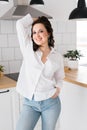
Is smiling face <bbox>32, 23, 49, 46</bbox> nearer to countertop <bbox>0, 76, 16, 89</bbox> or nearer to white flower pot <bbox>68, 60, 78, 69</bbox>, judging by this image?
countertop <bbox>0, 76, 16, 89</bbox>

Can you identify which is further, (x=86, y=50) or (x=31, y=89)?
(x=86, y=50)

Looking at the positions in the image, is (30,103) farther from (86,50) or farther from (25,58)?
(86,50)

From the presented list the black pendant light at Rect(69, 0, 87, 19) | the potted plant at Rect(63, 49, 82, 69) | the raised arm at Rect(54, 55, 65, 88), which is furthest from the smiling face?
the potted plant at Rect(63, 49, 82, 69)

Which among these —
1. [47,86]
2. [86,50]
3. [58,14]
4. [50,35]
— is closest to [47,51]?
[50,35]

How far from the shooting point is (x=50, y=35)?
161 centimetres

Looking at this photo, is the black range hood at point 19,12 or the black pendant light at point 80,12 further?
the black range hood at point 19,12

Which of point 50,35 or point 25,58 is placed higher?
point 50,35

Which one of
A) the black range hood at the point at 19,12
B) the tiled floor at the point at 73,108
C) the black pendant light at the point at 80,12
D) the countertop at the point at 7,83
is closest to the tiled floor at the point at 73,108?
the tiled floor at the point at 73,108

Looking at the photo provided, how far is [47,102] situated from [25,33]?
0.50 metres

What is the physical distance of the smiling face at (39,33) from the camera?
5.05ft

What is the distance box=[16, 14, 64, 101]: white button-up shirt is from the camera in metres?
1.53

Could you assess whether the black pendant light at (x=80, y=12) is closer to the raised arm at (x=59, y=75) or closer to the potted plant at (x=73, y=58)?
the raised arm at (x=59, y=75)

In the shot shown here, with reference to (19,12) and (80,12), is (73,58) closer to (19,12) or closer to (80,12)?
(80,12)

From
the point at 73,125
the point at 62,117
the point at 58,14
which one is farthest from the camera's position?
the point at 58,14
